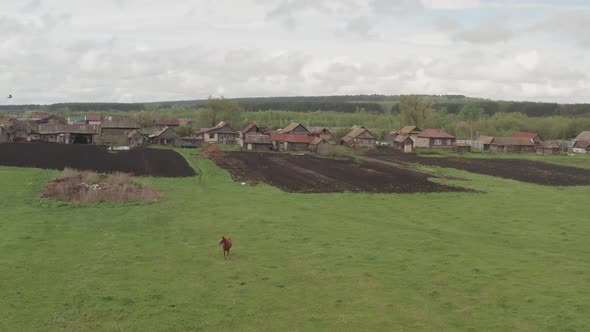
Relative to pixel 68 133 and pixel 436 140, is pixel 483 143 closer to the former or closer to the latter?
pixel 436 140

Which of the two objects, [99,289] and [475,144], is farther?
[475,144]

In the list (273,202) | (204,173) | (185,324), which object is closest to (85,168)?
Answer: (204,173)

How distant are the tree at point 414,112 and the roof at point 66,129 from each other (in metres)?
79.7

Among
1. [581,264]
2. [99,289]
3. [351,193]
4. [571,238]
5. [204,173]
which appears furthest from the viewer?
[204,173]

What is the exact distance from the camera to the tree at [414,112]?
142375 millimetres

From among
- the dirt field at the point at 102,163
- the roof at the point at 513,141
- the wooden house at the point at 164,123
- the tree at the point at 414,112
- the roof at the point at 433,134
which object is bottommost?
the dirt field at the point at 102,163

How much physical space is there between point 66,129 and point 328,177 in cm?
7878

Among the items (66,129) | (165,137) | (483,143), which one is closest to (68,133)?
(66,129)

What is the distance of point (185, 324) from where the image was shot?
1475 centimetres

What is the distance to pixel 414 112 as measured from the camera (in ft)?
467

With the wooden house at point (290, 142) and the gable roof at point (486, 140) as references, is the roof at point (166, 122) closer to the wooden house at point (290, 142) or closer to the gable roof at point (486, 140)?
the wooden house at point (290, 142)

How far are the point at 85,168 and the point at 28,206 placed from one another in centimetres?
2386

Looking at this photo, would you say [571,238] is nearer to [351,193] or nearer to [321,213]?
[321,213]

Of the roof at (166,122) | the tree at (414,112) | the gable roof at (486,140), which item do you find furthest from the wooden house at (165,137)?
the gable roof at (486,140)
